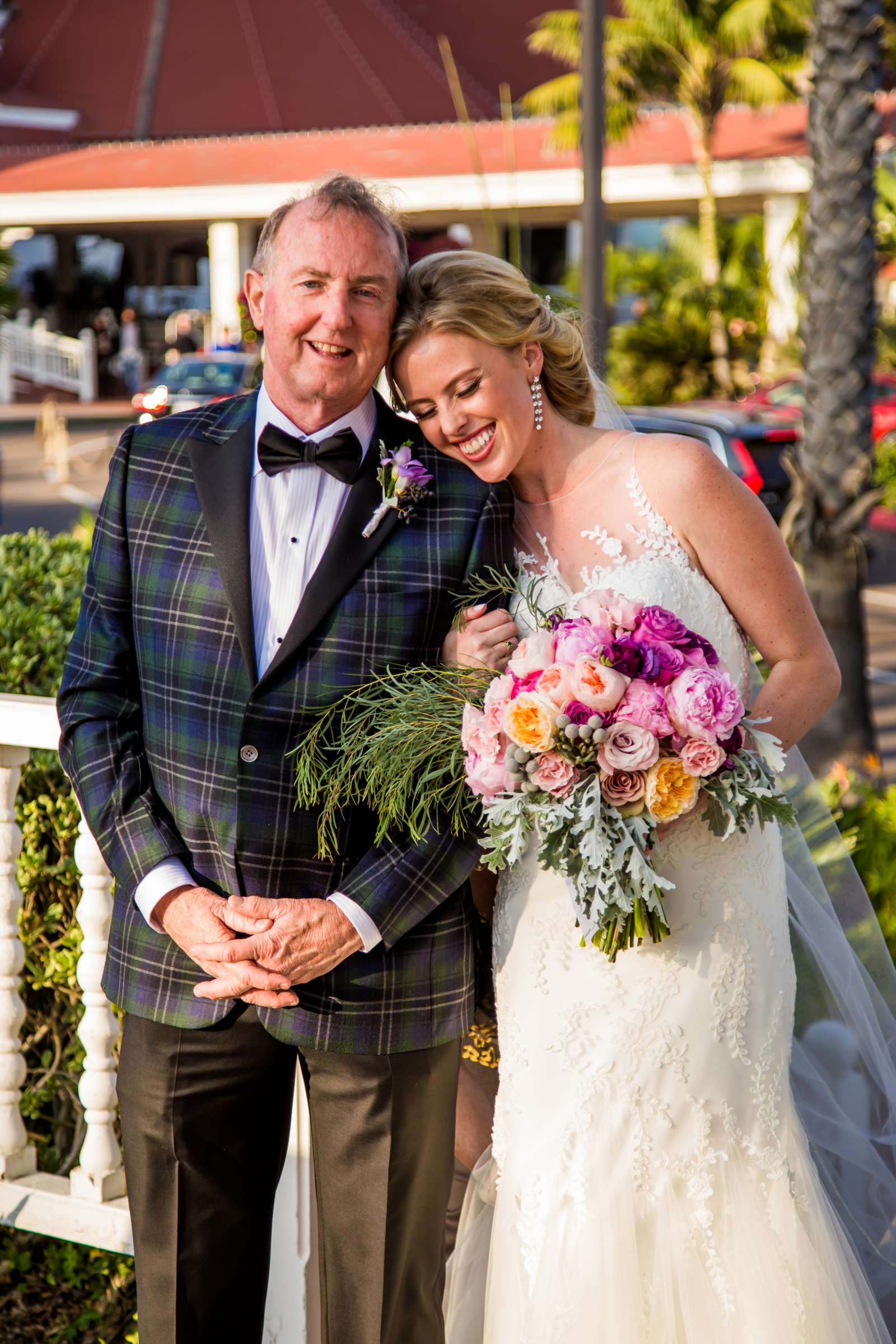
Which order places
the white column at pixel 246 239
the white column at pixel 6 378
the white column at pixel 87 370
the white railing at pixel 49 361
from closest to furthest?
the white column at pixel 246 239 → the white column at pixel 87 370 → the white railing at pixel 49 361 → the white column at pixel 6 378

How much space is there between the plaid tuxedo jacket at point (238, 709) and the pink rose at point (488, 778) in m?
0.21

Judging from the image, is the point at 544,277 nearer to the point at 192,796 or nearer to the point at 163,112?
the point at 163,112

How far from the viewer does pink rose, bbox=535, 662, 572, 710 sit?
2.27 m

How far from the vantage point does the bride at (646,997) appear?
8.59ft

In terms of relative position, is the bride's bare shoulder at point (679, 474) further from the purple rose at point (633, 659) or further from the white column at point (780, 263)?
the white column at point (780, 263)

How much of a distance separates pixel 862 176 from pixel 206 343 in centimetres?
2736

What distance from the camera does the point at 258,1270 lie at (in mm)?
2676

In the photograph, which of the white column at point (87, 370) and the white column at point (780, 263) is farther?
the white column at point (87, 370)

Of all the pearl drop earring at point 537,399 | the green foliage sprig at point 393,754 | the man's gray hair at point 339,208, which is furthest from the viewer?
the pearl drop earring at point 537,399

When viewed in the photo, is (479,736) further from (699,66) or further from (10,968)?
(699,66)

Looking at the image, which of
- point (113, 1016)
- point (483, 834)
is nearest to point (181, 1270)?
point (113, 1016)

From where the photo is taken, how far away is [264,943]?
2443 mm

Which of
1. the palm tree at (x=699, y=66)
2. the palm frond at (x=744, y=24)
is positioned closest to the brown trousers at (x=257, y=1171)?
the palm tree at (x=699, y=66)

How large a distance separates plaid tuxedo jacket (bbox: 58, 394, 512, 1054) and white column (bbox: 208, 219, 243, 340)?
84.7 feet
